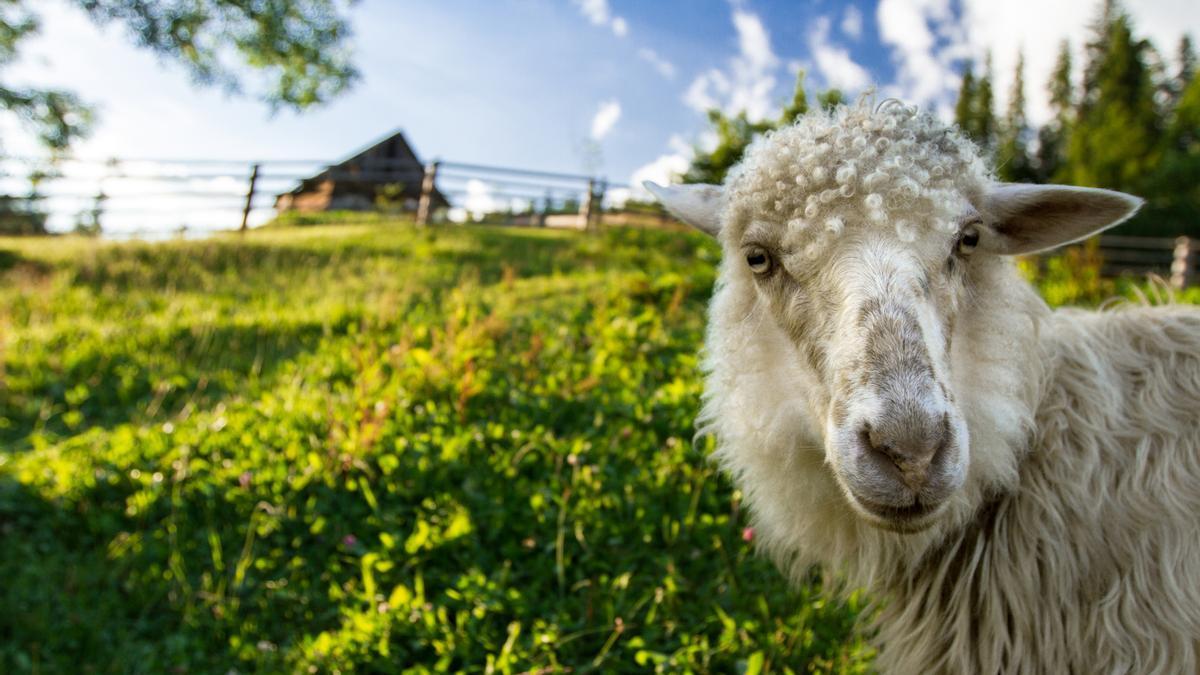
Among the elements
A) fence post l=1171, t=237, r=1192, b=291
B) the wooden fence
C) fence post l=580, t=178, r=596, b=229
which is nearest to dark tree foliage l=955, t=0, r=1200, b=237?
the wooden fence

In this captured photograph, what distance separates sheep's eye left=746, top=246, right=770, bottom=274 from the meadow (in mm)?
1437

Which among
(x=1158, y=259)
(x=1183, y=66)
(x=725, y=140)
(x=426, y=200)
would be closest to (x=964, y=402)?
(x=725, y=140)

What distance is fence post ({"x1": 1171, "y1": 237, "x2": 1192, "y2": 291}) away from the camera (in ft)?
48.1

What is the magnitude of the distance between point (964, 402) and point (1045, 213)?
29.3 inches

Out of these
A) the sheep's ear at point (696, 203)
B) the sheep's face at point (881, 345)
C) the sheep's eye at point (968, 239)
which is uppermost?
the sheep's ear at point (696, 203)

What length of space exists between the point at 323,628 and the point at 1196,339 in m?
3.71

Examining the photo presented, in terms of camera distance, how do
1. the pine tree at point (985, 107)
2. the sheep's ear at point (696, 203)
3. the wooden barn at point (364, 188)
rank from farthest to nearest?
the pine tree at point (985, 107), the wooden barn at point (364, 188), the sheep's ear at point (696, 203)

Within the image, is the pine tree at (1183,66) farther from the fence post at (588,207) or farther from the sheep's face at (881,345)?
the sheep's face at (881,345)

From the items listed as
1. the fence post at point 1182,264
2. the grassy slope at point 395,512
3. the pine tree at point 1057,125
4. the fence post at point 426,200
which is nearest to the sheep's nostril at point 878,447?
the grassy slope at point 395,512

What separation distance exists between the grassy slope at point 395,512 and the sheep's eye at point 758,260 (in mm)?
1561

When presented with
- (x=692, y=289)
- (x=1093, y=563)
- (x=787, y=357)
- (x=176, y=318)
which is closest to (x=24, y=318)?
(x=176, y=318)

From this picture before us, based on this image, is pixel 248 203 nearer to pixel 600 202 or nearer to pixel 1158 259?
pixel 600 202

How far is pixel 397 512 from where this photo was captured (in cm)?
412

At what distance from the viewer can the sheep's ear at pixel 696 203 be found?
8.98ft
